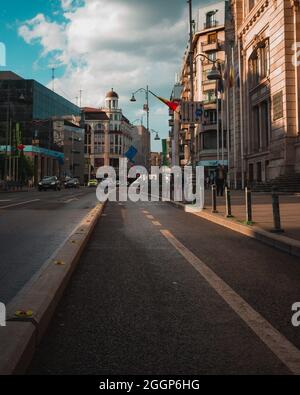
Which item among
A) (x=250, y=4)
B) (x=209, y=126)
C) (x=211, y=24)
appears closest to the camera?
(x=250, y=4)

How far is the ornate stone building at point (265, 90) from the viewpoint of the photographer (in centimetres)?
3362

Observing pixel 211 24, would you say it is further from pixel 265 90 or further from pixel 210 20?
pixel 265 90

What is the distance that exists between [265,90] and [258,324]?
38463mm

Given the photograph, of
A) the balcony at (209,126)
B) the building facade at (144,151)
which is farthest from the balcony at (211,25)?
the building facade at (144,151)

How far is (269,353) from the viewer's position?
346 centimetres

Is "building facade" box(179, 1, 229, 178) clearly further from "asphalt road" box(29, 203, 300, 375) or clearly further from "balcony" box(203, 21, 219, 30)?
"asphalt road" box(29, 203, 300, 375)

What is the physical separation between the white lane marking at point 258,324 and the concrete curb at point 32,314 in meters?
1.78

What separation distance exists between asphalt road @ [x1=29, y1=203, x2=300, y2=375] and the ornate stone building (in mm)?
27412

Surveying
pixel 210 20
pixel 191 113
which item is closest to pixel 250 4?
pixel 210 20

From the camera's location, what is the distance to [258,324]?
418cm

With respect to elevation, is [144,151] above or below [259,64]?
below

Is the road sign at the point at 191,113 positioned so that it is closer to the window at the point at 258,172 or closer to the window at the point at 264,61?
the window at the point at 264,61

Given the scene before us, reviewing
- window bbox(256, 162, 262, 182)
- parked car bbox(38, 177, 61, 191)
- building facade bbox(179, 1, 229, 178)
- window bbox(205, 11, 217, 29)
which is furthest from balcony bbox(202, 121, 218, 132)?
window bbox(256, 162, 262, 182)
